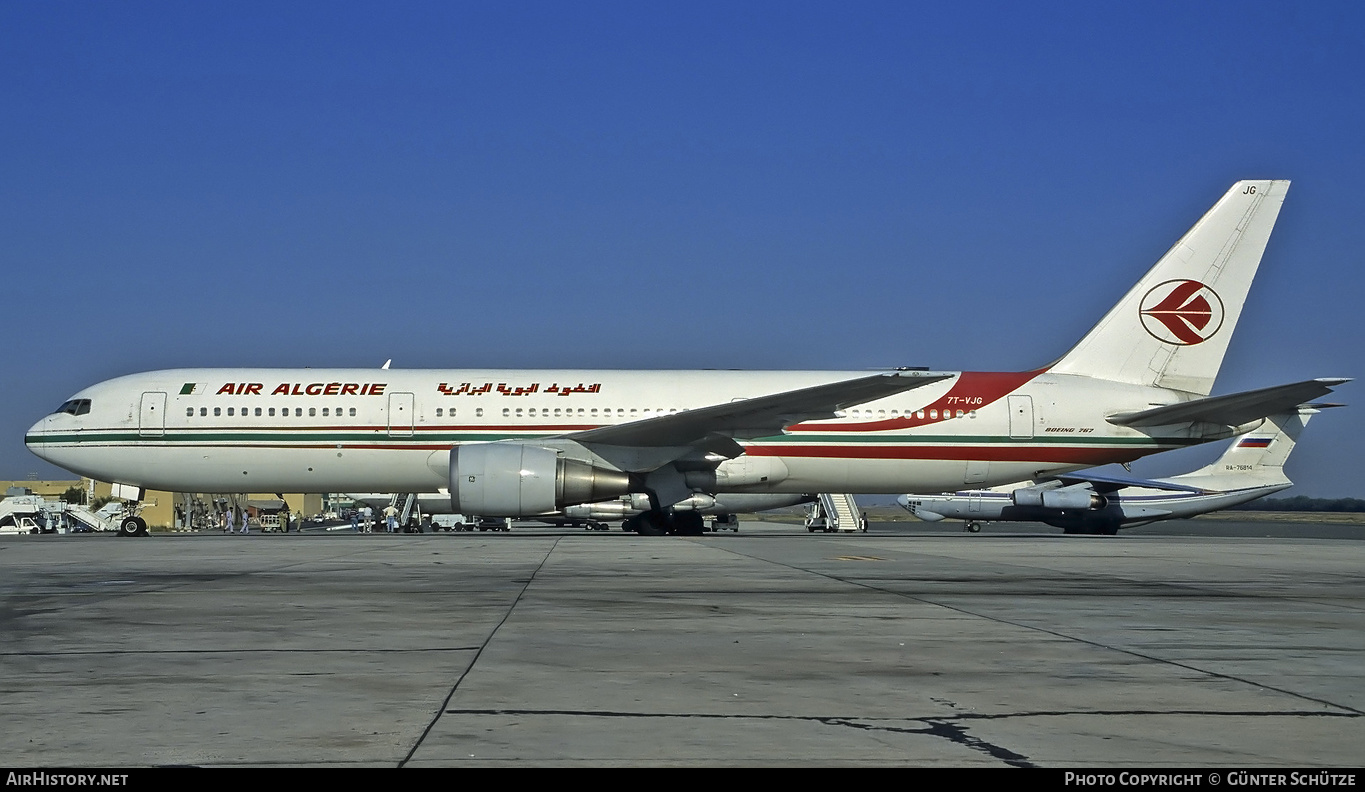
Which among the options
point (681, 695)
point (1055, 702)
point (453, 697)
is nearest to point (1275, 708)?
point (1055, 702)

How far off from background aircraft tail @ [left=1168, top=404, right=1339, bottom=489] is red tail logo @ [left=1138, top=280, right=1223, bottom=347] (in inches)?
436

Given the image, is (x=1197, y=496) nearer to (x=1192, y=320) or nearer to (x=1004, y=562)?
(x=1192, y=320)

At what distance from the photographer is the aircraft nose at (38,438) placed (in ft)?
80.6

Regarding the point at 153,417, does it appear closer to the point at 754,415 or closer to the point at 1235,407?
the point at 754,415

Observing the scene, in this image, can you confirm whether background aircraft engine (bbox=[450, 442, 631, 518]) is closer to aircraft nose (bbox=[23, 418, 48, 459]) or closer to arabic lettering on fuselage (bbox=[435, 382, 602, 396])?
arabic lettering on fuselage (bbox=[435, 382, 602, 396])

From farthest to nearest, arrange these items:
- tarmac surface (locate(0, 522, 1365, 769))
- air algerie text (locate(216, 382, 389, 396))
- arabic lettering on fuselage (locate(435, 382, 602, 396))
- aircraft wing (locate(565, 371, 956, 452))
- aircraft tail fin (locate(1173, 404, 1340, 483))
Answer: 1. aircraft tail fin (locate(1173, 404, 1340, 483))
2. arabic lettering on fuselage (locate(435, 382, 602, 396))
3. air algerie text (locate(216, 382, 389, 396))
4. aircraft wing (locate(565, 371, 956, 452))
5. tarmac surface (locate(0, 522, 1365, 769))

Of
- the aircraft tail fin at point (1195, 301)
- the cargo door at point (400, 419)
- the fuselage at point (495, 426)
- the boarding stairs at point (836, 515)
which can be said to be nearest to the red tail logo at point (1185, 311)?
the aircraft tail fin at point (1195, 301)

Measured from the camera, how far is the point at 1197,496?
37312 mm

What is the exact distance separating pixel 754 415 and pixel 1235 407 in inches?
386

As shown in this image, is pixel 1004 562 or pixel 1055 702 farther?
pixel 1004 562

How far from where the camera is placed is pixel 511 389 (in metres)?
24.6

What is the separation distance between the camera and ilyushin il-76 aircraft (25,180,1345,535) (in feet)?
78.6

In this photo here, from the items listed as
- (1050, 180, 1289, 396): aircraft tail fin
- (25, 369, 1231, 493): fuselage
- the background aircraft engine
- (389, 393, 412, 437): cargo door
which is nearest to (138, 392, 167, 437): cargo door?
(25, 369, 1231, 493): fuselage

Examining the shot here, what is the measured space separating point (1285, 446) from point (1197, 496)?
2962 mm
